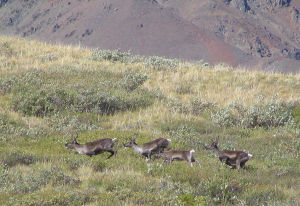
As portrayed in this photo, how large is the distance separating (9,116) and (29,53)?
11.7 metres

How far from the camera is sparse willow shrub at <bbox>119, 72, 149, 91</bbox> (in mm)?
21281

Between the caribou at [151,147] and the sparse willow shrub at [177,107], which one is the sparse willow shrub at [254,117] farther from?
the caribou at [151,147]

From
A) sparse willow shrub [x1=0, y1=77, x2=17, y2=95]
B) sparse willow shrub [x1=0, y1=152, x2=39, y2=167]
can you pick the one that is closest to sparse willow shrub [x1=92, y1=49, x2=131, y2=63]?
sparse willow shrub [x1=0, y1=77, x2=17, y2=95]

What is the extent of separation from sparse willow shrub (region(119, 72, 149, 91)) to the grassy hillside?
0.15ft

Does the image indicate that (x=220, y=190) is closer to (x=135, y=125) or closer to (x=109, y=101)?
(x=135, y=125)

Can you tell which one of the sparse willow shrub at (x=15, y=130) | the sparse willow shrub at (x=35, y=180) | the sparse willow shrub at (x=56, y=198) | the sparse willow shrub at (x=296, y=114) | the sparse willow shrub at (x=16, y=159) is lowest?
the sparse willow shrub at (x=296, y=114)

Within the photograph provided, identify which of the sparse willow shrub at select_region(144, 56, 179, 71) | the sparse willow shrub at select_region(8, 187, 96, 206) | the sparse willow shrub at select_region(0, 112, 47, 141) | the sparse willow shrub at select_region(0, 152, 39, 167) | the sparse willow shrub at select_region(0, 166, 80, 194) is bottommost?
the sparse willow shrub at select_region(144, 56, 179, 71)

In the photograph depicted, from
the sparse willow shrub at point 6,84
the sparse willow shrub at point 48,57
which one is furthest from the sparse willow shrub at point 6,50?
the sparse willow shrub at point 6,84

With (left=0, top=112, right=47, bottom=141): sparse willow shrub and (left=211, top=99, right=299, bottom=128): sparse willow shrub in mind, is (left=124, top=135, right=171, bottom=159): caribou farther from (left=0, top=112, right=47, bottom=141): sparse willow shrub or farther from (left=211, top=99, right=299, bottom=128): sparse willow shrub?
(left=211, top=99, right=299, bottom=128): sparse willow shrub

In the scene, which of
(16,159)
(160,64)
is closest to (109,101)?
(16,159)

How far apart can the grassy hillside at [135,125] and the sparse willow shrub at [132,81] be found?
5cm

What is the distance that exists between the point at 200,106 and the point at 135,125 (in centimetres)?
389

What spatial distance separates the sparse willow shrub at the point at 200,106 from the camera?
19.3 m

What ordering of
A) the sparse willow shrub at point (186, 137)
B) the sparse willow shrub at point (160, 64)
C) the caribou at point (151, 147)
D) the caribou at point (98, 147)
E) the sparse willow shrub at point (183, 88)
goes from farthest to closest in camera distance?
the sparse willow shrub at point (160, 64) < the sparse willow shrub at point (183, 88) < the sparse willow shrub at point (186, 137) < the caribou at point (151, 147) < the caribou at point (98, 147)
